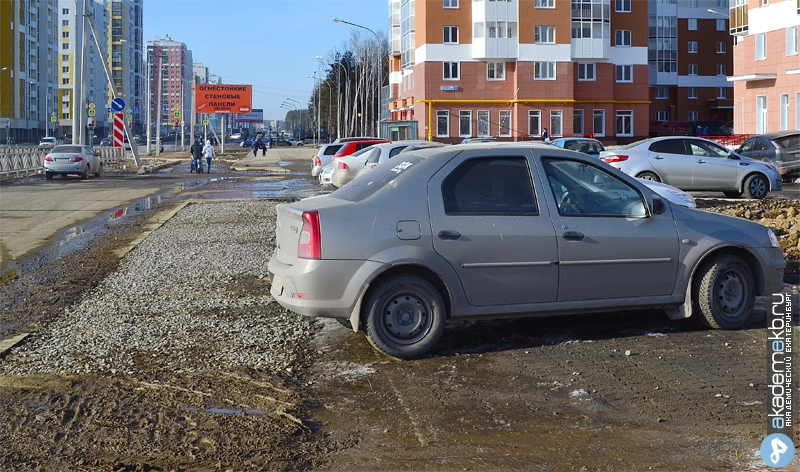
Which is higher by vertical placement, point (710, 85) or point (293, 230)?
point (710, 85)

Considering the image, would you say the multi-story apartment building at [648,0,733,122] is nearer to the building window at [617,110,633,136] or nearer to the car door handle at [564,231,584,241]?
the building window at [617,110,633,136]

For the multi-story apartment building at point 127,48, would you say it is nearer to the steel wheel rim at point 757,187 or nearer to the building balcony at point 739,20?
the building balcony at point 739,20

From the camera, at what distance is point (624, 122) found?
6706 cm

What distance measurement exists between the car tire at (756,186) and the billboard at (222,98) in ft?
209

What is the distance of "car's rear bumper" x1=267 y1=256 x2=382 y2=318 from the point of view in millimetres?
6449

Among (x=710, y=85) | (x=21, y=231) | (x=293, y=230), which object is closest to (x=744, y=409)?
(x=293, y=230)

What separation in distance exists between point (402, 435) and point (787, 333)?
3.50m

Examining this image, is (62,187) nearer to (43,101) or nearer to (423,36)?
(423,36)

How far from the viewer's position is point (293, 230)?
678 cm

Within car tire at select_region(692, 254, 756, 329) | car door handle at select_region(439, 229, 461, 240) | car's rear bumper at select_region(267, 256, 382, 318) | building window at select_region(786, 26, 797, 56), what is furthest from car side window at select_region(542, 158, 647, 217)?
building window at select_region(786, 26, 797, 56)

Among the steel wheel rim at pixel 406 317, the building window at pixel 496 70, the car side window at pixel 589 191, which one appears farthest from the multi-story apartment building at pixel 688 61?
the steel wheel rim at pixel 406 317

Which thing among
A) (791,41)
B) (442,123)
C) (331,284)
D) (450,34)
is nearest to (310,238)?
(331,284)

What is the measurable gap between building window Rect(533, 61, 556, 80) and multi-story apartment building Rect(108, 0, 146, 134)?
113m

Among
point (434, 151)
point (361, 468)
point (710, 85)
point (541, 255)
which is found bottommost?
point (361, 468)
